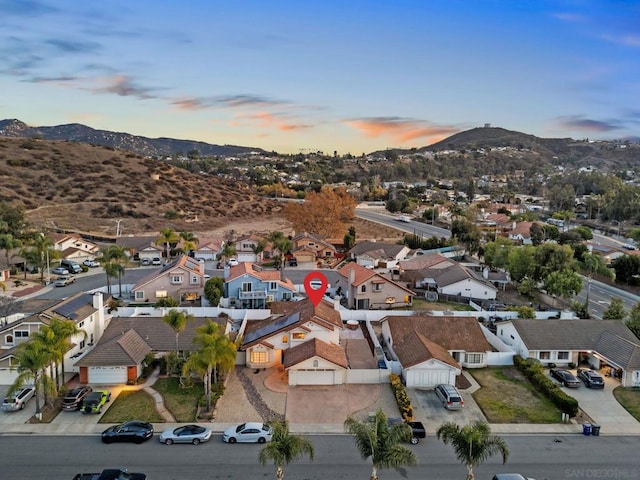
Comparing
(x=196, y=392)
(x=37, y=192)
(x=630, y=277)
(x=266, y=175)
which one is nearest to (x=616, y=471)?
(x=196, y=392)

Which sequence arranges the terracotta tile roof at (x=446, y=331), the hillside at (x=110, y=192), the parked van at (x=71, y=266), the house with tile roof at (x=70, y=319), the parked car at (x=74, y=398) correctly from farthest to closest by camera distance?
the hillside at (x=110, y=192) < the parked van at (x=71, y=266) < the terracotta tile roof at (x=446, y=331) < the house with tile roof at (x=70, y=319) < the parked car at (x=74, y=398)

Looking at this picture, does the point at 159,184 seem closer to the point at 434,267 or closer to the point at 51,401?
the point at 434,267

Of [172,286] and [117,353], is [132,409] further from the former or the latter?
[172,286]

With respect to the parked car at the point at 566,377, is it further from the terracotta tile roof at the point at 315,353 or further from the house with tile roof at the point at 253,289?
the house with tile roof at the point at 253,289

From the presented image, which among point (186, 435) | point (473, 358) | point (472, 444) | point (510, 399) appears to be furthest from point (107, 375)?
point (510, 399)

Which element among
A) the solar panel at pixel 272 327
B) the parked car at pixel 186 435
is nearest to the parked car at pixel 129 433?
the parked car at pixel 186 435

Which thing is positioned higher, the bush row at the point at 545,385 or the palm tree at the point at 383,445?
the palm tree at the point at 383,445
